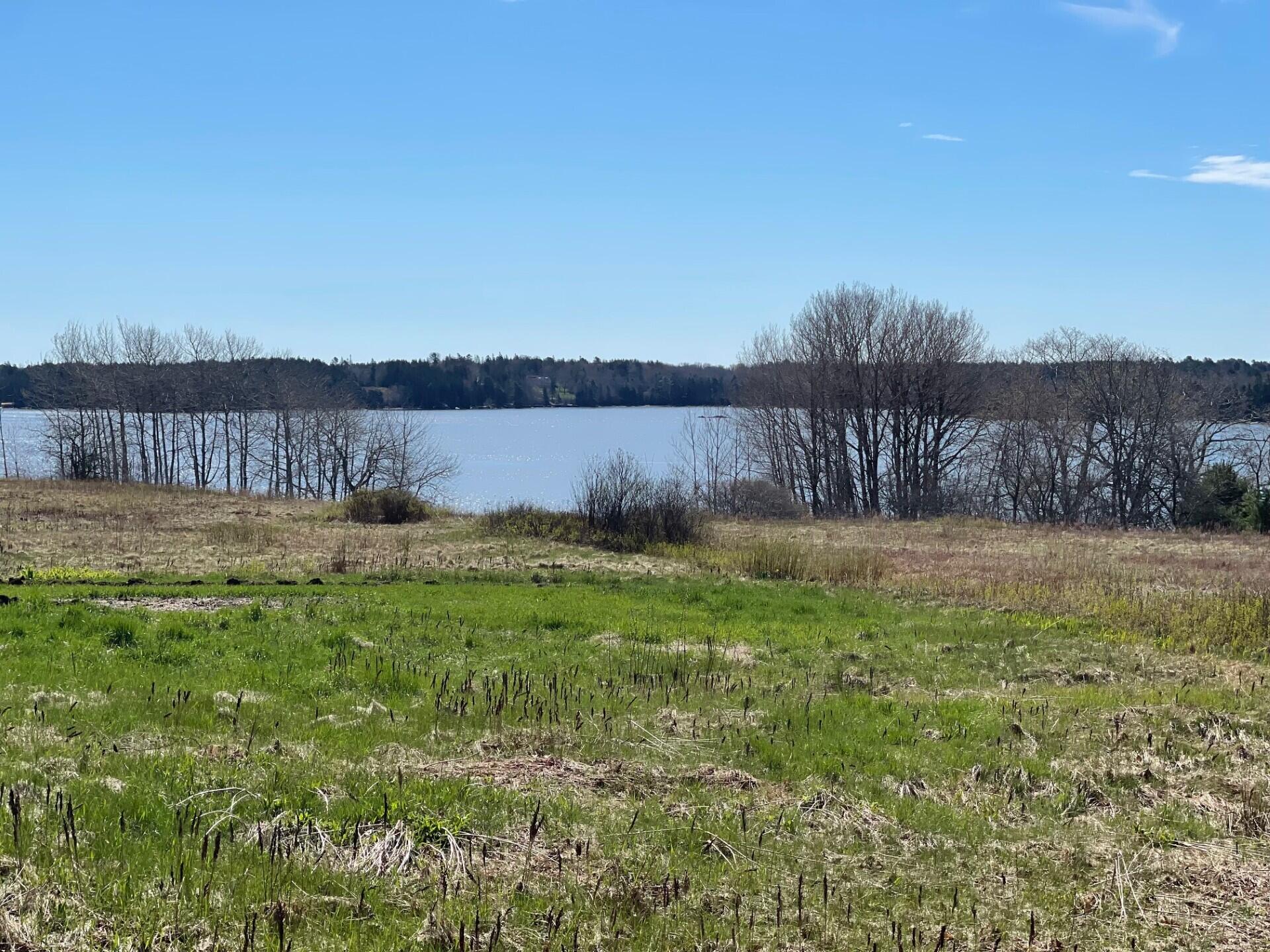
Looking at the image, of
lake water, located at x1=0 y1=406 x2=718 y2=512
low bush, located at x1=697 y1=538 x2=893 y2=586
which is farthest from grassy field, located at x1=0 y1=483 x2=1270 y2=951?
lake water, located at x1=0 y1=406 x2=718 y2=512

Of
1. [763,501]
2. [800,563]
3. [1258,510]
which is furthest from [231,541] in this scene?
[1258,510]

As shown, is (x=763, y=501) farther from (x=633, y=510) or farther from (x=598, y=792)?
(x=598, y=792)

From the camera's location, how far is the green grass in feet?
17.1

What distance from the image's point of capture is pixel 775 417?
6475cm

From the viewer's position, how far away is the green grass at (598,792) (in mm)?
5211

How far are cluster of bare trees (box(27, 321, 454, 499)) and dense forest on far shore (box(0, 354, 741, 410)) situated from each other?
24304mm

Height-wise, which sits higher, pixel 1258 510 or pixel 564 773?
pixel 564 773

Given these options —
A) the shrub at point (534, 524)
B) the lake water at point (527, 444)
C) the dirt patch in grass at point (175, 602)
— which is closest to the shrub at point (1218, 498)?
the lake water at point (527, 444)

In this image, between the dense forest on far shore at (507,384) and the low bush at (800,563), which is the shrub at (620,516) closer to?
the low bush at (800,563)

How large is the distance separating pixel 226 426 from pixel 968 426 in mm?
59045

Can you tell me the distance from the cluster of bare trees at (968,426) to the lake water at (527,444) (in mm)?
10769

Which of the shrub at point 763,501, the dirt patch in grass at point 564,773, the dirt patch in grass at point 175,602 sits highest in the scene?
the dirt patch in grass at point 564,773

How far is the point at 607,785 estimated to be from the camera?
7.62 metres

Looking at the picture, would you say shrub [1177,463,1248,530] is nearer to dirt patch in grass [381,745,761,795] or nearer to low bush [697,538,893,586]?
low bush [697,538,893,586]
